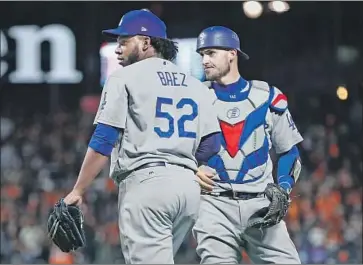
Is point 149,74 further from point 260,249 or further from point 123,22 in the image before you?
point 260,249

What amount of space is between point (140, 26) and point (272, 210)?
1.16 metres

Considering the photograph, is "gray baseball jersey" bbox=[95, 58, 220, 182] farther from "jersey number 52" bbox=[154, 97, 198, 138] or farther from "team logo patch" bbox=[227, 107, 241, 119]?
"team logo patch" bbox=[227, 107, 241, 119]

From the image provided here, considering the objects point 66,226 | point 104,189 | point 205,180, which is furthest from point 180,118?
point 104,189

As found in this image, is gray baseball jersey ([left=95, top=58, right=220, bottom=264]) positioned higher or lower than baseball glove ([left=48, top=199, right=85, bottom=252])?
higher

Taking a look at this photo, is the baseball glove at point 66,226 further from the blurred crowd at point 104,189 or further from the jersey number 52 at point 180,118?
the blurred crowd at point 104,189

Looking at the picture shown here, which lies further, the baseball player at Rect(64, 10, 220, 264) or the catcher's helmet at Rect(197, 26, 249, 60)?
the catcher's helmet at Rect(197, 26, 249, 60)

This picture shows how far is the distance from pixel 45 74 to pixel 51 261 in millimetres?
2938

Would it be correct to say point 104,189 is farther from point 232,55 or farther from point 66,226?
point 66,226

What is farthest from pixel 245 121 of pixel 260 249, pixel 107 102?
pixel 107 102

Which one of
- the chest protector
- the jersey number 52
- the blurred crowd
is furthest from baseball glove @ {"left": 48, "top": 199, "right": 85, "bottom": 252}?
the blurred crowd

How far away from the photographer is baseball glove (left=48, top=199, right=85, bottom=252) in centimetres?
415

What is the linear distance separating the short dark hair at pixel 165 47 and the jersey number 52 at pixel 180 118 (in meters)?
0.25

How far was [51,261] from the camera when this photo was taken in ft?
37.6

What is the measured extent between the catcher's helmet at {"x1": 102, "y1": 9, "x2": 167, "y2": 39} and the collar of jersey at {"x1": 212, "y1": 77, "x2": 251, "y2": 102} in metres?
0.69
